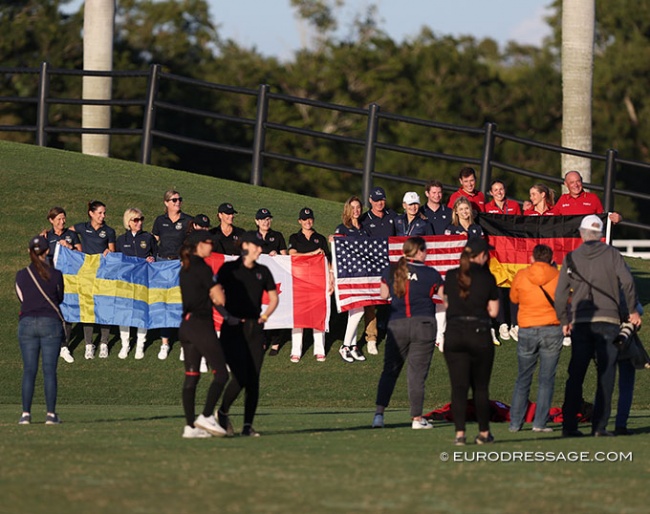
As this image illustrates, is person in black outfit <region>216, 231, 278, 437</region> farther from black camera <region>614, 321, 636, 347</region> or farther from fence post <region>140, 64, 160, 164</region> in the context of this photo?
fence post <region>140, 64, 160, 164</region>

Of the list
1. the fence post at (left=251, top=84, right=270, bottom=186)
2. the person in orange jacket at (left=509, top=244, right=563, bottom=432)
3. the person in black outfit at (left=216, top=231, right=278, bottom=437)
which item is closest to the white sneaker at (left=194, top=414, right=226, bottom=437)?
the person in black outfit at (left=216, top=231, right=278, bottom=437)

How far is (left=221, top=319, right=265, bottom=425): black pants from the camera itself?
1195 centimetres

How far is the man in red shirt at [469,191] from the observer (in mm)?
18094

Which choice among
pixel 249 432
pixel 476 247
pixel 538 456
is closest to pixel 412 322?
pixel 476 247

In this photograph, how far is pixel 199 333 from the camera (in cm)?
1166

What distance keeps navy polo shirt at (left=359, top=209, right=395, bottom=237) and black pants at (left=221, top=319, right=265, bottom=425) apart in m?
6.22

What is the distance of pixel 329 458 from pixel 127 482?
1934 mm

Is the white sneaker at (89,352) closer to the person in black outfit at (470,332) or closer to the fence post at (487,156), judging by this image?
the fence post at (487,156)

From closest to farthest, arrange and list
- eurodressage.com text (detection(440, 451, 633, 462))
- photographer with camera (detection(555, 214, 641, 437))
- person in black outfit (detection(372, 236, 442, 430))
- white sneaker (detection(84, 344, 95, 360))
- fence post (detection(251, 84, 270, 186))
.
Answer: eurodressage.com text (detection(440, 451, 633, 462)), photographer with camera (detection(555, 214, 641, 437)), person in black outfit (detection(372, 236, 442, 430)), white sneaker (detection(84, 344, 95, 360)), fence post (detection(251, 84, 270, 186))

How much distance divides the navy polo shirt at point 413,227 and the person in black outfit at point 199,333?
6.44 metres

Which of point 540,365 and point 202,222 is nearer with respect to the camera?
point 540,365

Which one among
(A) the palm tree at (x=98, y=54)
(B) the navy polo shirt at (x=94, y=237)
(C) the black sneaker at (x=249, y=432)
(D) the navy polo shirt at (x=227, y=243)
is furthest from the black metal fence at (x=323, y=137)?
(C) the black sneaker at (x=249, y=432)

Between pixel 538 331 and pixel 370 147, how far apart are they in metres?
11.0

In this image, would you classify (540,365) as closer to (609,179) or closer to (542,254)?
(542,254)
